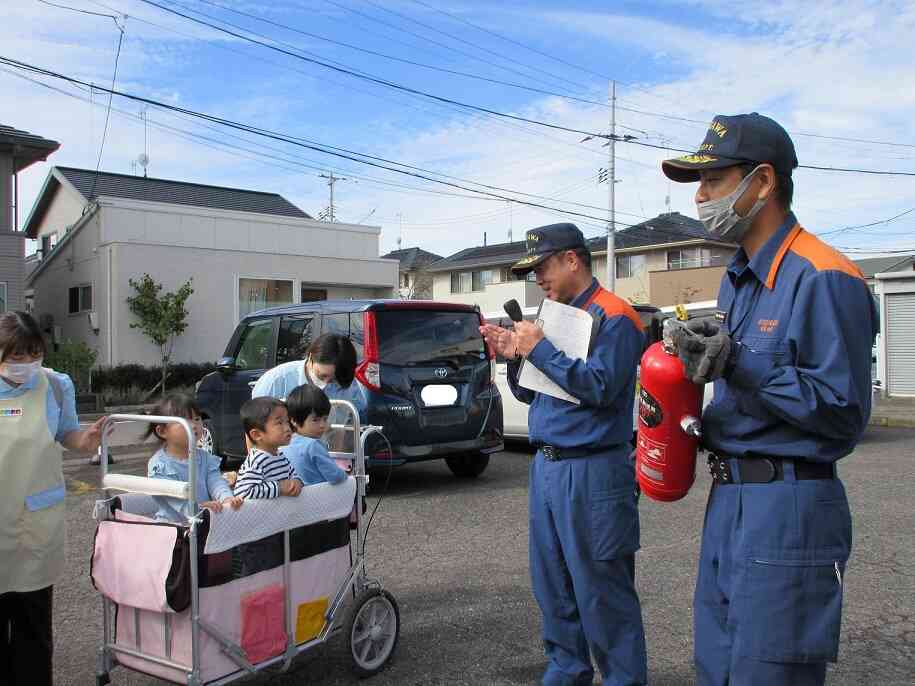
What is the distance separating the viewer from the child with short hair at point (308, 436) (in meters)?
3.91

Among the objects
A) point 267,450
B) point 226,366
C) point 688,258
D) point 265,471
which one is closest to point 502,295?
point 688,258

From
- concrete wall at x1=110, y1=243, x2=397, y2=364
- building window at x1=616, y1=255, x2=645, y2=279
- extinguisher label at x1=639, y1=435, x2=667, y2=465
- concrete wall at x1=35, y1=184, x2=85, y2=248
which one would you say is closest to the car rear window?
extinguisher label at x1=639, y1=435, x2=667, y2=465

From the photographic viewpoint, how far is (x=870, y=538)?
6.17 meters

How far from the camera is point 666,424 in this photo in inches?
91.7

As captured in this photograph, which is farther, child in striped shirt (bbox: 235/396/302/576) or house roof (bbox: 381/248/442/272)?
house roof (bbox: 381/248/442/272)

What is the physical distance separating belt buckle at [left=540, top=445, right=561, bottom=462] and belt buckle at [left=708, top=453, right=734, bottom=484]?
40.2 inches

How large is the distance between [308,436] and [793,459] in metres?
2.54

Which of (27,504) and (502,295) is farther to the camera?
(502,295)

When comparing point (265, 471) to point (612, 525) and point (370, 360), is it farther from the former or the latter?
point (370, 360)

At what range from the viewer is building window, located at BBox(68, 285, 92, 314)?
2172 cm

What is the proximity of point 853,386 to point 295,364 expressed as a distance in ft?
11.6

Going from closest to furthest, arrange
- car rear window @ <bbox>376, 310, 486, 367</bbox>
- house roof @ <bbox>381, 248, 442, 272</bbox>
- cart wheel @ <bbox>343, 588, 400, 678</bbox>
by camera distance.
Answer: cart wheel @ <bbox>343, 588, 400, 678</bbox> < car rear window @ <bbox>376, 310, 486, 367</bbox> < house roof @ <bbox>381, 248, 442, 272</bbox>

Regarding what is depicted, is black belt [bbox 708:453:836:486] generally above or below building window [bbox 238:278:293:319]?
below

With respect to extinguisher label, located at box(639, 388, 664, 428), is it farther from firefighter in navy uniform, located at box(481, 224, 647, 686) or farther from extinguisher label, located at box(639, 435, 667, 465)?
firefighter in navy uniform, located at box(481, 224, 647, 686)
